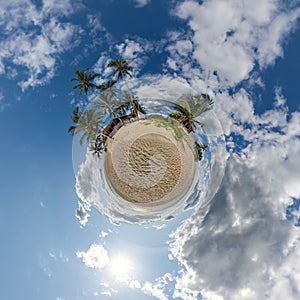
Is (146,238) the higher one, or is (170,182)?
(170,182)

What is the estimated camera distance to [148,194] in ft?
67.9

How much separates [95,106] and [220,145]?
850 centimetres

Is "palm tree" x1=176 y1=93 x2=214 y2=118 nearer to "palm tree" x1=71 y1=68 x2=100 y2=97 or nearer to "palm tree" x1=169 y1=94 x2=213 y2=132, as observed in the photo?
"palm tree" x1=169 y1=94 x2=213 y2=132

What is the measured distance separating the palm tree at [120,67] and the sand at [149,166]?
12.0 feet

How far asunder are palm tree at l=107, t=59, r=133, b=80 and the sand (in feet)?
12.0

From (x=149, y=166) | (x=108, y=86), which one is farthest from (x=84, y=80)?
(x=149, y=166)

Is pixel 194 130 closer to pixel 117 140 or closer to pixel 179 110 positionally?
pixel 179 110

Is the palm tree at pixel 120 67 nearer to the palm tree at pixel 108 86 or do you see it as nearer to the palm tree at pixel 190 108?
the palm tree at pixel 108 86

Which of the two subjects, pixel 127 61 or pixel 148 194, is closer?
pixel 127 61

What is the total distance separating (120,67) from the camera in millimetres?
18984

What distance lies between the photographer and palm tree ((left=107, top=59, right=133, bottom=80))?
Result: 1883 cm

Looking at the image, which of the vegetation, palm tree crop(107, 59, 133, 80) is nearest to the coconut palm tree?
the vegetation

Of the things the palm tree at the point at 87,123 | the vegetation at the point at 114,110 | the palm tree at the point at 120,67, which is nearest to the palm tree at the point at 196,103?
the vegetation at the point at 114,110

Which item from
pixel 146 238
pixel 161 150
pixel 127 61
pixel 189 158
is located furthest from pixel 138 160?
pixel 127 61
